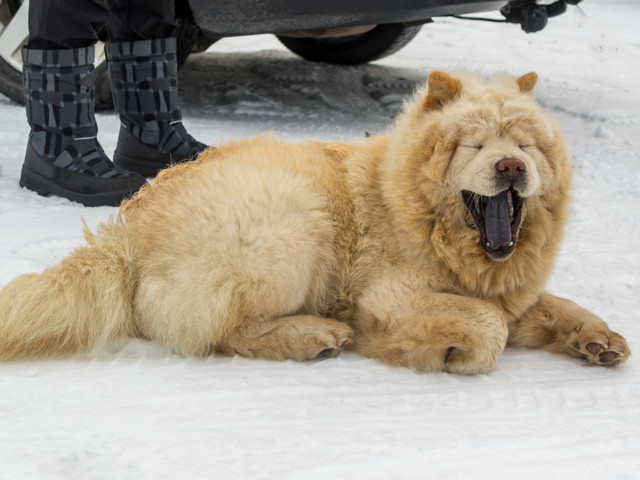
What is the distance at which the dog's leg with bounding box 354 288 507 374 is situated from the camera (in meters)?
2.70

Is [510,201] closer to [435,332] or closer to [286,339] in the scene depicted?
[435,332]

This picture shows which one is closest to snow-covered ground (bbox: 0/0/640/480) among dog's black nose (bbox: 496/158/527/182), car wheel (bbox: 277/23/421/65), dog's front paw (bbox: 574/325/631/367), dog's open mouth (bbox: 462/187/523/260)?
dog's front paw (bbox: 574/325/631/367)

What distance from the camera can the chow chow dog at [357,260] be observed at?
2.68 meters

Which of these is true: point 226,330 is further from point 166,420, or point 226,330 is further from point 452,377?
point 452,377

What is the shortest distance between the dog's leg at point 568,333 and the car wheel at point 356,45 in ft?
17.0

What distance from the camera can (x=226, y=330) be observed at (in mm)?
2779

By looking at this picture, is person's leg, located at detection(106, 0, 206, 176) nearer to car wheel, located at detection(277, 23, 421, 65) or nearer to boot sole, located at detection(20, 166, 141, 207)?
boot sole, located at detection(20, 166, 141, 207)

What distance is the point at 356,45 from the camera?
26.5ft

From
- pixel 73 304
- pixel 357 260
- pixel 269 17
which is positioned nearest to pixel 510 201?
pixel 357 260

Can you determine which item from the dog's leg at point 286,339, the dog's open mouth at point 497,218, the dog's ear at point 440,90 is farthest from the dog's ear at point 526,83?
the dog's leg at point 286,339

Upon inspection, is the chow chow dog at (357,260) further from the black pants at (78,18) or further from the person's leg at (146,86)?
the person's leg at (146,86)

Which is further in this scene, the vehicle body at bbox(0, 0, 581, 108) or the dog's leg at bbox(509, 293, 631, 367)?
the vehicle body at bbox(0, 0, 581, 108)

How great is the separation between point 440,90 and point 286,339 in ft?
3.58

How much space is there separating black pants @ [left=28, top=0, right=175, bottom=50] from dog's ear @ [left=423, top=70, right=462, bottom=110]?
6.77ft
